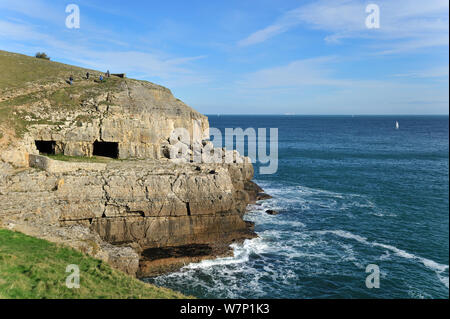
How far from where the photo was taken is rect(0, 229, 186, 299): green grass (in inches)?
585

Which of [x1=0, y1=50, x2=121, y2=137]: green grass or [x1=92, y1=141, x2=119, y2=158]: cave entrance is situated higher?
[x1=0, y1=50, x2=121, y2=137]: green grass

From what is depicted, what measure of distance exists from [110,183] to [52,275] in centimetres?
1360

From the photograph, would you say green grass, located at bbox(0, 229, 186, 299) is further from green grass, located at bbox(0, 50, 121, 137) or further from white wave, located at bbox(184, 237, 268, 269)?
green grass, located at bbox(0, 50, 121, 137)

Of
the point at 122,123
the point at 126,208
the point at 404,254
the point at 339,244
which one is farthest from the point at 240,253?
the point at 122,123

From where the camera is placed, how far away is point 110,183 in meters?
29.5

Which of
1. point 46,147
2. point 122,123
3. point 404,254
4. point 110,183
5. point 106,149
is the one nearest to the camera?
point 110,183

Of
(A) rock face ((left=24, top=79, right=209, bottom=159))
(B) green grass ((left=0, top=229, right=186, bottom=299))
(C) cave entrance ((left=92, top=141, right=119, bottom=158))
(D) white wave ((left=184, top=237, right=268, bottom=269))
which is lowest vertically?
(D) white wave ((left=184, top=237, right=268, bottom=269))

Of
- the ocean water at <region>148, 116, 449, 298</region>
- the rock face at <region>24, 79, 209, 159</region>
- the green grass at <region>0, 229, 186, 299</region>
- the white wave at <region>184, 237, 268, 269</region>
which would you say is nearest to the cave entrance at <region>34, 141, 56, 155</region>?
the rock face at <region>24, 79, 209, 159</region>

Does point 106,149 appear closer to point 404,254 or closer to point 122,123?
point 122,123

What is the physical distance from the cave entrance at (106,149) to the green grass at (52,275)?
18587mm

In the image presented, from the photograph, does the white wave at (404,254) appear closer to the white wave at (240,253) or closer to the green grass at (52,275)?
the white wave at (240,253)

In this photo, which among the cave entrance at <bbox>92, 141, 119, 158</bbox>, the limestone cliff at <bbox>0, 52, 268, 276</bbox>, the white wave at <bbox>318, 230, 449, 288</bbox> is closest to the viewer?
the limestone cliff at <bbox>0, 52, 268, 276</bbox>

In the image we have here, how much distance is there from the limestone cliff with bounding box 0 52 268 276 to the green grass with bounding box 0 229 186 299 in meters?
2.42
